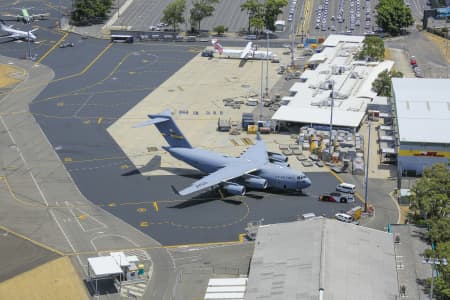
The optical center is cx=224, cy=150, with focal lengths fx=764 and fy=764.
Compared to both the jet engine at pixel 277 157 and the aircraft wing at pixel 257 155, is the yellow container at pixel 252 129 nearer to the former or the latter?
the aircraft wing at pixel 257 155

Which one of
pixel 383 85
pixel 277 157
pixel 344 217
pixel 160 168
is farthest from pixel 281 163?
pixel 383 85

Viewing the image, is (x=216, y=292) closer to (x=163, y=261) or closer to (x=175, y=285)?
(x=175, y=285)

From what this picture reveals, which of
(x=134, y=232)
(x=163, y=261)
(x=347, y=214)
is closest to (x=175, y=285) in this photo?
(x=163, y=261)

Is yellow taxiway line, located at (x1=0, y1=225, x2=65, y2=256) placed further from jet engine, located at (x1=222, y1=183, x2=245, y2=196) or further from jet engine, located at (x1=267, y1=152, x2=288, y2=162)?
jet engine, located at (x1=267, y1=152, x2=288, y2=162)

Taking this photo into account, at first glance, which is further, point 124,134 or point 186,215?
point 124,134

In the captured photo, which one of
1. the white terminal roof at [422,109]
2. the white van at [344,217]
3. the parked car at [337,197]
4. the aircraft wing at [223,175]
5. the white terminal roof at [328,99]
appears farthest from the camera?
the white terminal roof at [328,99]

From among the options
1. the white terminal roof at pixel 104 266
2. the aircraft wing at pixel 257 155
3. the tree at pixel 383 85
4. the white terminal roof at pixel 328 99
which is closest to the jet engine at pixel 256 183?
the aircraft wing at pixel 257 155

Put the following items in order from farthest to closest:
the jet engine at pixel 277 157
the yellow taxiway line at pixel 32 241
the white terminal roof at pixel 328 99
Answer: the white terminal roof at pixel 328 99, the jet engine at pixel 277 157, the yellow taxiway line at pixel 32 241

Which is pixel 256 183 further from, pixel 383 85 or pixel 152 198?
pixel 383 85
